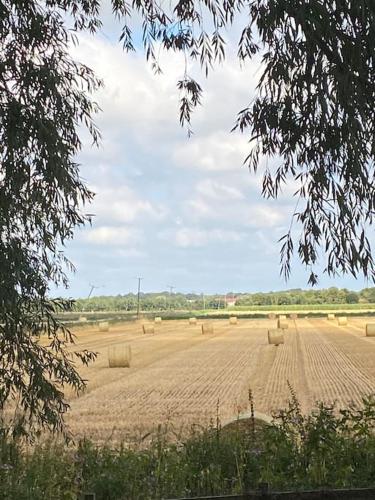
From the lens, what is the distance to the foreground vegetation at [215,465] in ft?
13.9

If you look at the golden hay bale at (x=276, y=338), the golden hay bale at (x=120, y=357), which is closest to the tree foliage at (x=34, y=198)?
the golden hay bale at (x=120, y=357)

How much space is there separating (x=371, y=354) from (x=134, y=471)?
2510cm

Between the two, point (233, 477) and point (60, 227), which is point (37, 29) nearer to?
point (60, 227)

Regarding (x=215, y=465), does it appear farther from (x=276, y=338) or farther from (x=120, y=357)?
(x=276, y=338)

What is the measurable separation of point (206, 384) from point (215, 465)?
14.4 metres

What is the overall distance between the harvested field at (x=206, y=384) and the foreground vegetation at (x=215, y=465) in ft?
7.28

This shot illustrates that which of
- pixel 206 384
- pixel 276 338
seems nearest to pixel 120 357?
pixel 206 384

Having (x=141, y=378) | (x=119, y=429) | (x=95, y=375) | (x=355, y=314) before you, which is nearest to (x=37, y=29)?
(x=119, y=429)

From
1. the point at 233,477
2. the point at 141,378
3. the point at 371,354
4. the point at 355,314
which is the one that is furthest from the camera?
the point at 355,314

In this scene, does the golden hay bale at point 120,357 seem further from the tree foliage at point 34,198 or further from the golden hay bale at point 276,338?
the tree foliage at point 34,198

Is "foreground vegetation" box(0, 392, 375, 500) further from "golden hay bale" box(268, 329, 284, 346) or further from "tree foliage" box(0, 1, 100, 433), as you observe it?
"golden hay bale" box(268, 329, 284, 346)

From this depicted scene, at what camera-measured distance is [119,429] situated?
1139 cm

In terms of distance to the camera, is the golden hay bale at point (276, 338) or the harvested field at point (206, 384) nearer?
the harvested field at point (206, 384)

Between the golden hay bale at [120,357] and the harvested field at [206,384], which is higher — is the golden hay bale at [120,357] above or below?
above
